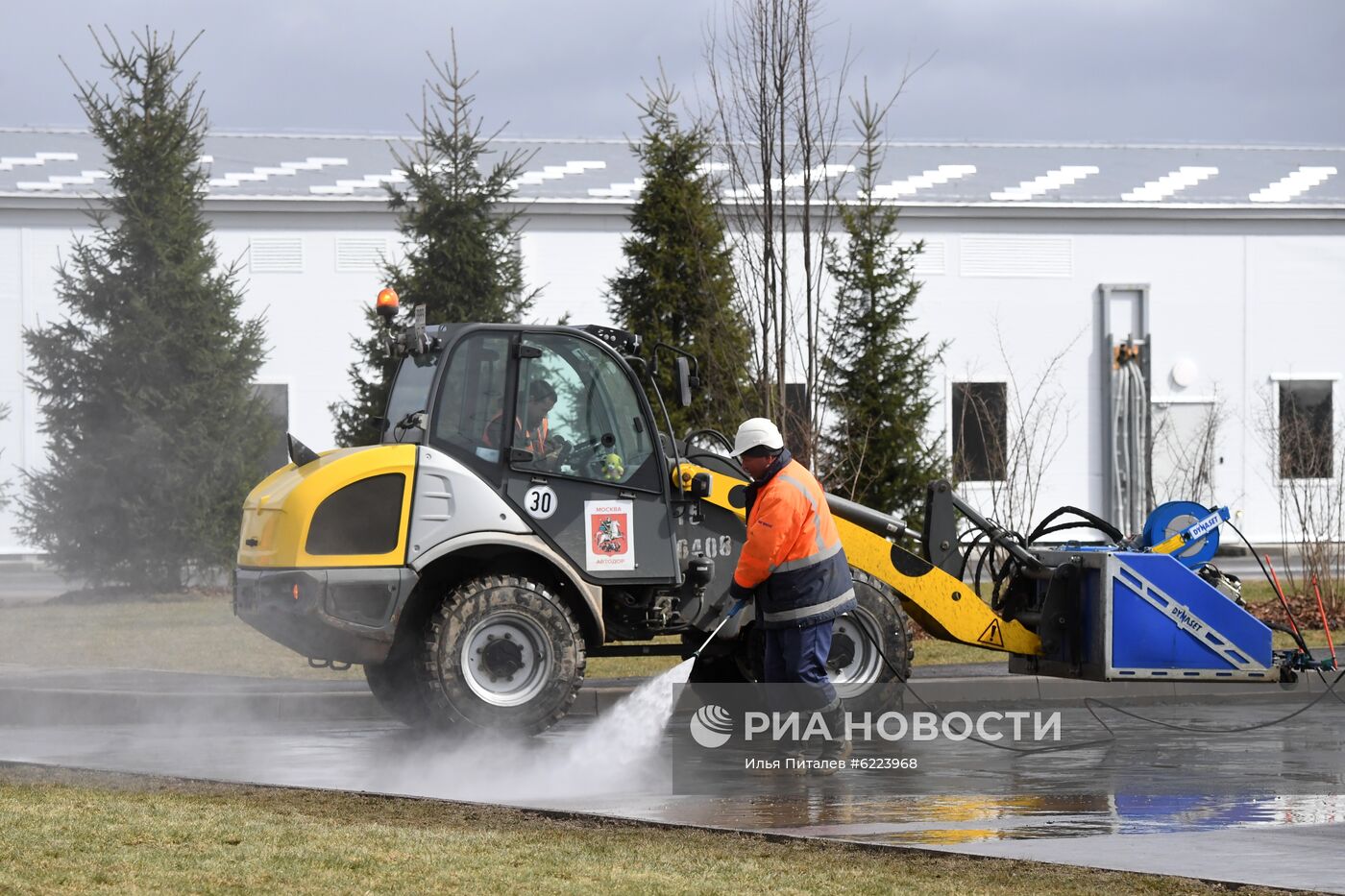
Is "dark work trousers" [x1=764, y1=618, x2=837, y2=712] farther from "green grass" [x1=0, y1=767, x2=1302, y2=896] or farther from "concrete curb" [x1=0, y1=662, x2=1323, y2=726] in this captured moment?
"concrete curb" [x1=0, y1=662, x2=1323, y2=726]

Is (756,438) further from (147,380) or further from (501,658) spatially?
(147,380)

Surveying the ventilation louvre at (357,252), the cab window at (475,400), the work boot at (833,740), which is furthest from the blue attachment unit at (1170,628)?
the ventilation louvre at (357,252)

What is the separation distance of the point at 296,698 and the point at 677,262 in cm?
982

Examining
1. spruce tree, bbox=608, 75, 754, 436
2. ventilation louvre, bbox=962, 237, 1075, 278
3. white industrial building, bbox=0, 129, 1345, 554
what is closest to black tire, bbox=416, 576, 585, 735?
spruce tree, bbox=608, 75, 754, 436

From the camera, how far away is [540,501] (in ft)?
35.4

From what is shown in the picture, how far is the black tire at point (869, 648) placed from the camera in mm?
11227

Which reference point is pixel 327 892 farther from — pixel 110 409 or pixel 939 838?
pixel 110 409

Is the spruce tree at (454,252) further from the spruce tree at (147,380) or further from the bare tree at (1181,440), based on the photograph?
the bare tree at (1181,440)

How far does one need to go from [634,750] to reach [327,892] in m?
4.16

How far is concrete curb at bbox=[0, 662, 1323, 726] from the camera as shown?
12.6 metres

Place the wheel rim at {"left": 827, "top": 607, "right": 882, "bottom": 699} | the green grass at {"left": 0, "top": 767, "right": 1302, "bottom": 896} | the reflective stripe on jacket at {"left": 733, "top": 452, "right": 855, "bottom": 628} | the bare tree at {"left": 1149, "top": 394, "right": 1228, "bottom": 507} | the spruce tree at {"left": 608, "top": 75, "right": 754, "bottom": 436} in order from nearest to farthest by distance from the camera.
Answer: the green grass at {"left": 0, "top": 767, "right": 1302, "bottom": 896}, the reflective stripe on jacket at {"left": 733, "top": 452, "right": 855, "bottom": 628}, the wheel rim at {"left": 827, "top": 607, "right": 882, "bottom": 699}, the spruce tree at {"left": 608, "top": 75, "right": 754, "bottom": 436}, the bare tree at {"left": 1149, "top": 394, "right": 1228, "bottom": 507}

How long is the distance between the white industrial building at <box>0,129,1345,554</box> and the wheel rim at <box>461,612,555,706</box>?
18.1 meters

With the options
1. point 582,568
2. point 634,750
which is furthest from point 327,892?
point 582,568

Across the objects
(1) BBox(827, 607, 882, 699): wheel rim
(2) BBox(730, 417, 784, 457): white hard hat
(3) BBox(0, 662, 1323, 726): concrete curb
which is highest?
(2) BBox(730, 417, 784, 457): white hard hat
